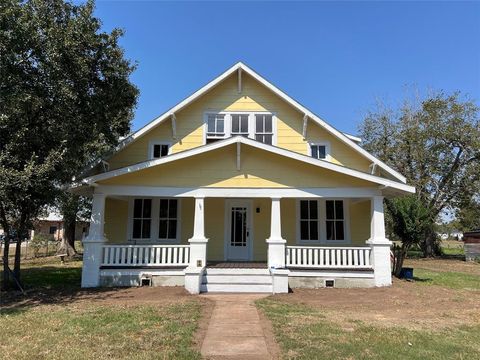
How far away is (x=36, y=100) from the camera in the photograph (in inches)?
413

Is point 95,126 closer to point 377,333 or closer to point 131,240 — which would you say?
point 131,240

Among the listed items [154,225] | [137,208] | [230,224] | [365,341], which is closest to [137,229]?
[154,225]

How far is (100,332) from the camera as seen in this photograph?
6754 mm

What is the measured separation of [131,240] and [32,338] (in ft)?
26.4

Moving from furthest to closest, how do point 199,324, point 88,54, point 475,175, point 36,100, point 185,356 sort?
1. point 475,175
2. point 88,54
3. point 36,100
4. point 199,324
5. point 185,356

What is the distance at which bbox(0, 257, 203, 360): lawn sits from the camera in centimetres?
577

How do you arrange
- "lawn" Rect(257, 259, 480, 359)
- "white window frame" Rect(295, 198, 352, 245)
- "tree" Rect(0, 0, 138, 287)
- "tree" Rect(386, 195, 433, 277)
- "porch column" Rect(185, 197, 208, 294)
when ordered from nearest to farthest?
"lawn" Rect(257, 259, 480, 359), "tree" Rect(0, 0, 138, 287), "porch column" Rect(185, 197, 208, 294), "tree" Rect(386, 195, 433, 277), "white window frame" Rect(295, 198, 352, 245)

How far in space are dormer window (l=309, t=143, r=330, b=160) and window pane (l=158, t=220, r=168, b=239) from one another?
609 cm

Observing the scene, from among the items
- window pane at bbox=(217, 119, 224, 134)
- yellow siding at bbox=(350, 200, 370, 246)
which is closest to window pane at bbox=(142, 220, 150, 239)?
window pane at bbox=(217, 119, 224, 134)

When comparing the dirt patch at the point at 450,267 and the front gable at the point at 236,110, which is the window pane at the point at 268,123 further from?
the dirt patch at the point at 450,267

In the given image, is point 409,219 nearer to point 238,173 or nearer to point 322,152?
point 322,152

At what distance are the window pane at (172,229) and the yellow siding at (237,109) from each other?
2.59m

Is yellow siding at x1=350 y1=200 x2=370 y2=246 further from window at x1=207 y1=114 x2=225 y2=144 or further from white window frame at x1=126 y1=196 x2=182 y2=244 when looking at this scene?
white window frame at x1=126 y1=196 x2=182 y2=244

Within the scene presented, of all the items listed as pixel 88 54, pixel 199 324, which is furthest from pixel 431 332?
pixel 88 54
